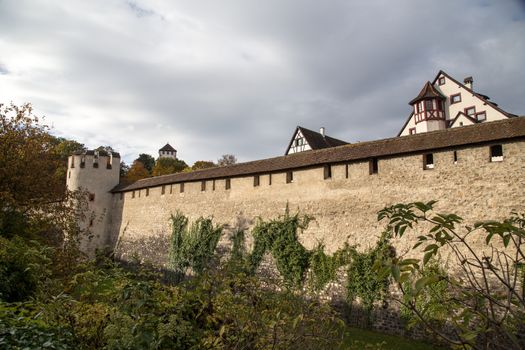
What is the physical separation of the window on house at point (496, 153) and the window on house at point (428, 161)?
5.15 ft

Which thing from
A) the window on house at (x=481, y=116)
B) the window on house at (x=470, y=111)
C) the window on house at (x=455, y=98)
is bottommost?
the window on house at (x=481, y=116)

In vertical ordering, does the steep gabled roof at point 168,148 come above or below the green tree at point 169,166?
above

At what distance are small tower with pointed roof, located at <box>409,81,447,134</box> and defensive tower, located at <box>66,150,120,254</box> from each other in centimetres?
2285

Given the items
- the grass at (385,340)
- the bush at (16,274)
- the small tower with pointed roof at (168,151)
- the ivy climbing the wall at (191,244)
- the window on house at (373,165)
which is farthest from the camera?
the small tower with pointed roof at (168,151)

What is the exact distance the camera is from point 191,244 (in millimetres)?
17391

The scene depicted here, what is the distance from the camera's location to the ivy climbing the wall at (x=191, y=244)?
16.7 m

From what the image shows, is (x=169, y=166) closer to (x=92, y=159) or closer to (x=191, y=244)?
(x=92, y=159)

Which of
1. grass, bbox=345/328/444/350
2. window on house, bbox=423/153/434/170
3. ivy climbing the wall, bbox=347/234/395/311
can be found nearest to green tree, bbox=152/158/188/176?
ivy climbing the wall, bbox=347/234/395/311

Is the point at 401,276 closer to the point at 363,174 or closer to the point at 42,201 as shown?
the point at 363,174

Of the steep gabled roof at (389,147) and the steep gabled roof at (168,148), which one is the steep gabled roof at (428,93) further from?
the steep gabled roof at (168,148)

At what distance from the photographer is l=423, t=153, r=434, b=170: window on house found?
447 inches

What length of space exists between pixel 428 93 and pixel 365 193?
18.9 meters

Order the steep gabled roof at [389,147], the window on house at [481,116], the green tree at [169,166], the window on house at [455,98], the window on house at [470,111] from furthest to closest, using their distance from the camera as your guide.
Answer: the green tree at [169,166] → the window on house at [455,98] → the window on house at [470,111] → the window on house at [481,116] → the steep gabled roof at [389,147]

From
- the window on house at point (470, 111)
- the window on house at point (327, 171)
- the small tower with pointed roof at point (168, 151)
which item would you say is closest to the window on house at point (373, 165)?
the window on house at point (327, 171)
